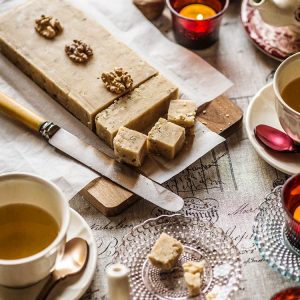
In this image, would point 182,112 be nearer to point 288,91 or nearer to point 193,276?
point 288,91

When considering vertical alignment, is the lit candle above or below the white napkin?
above

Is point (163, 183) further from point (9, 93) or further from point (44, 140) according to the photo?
point (9, 93)

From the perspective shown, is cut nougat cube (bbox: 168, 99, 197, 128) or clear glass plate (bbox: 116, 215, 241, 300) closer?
clear glass plate (bbox: 116, 215, 241, 300)

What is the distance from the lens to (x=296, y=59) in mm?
1508

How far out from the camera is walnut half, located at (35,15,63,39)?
1.72 meters

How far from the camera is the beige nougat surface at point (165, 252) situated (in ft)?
4.23

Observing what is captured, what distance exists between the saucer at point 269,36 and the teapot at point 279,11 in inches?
2.5

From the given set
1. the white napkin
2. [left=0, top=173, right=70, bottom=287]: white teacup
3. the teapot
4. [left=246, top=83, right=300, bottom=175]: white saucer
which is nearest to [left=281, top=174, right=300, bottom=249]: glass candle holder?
[left=246, top=83, right=300, bottom=175]: white saucer

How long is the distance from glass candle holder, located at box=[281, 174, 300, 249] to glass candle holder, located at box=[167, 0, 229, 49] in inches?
22.9

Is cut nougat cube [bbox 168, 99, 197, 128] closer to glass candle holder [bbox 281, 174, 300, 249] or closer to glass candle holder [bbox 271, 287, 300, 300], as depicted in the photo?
glass candle holder [bbox 281, 174, 300, 249]

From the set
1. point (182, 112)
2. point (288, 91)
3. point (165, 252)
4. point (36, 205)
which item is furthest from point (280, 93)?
point (36, 205)

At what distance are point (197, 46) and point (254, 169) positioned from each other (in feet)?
1.36

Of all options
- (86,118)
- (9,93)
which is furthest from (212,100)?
(9,93)

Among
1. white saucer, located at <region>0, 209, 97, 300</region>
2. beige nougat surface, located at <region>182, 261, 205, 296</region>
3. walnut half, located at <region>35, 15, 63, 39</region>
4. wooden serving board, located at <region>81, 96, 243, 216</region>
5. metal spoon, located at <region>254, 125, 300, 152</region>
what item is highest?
walnut half, located at <region>35, 15, 63, 39</region>
